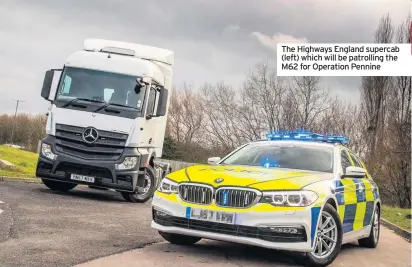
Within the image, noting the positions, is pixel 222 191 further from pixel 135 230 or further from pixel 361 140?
pixel 361 140

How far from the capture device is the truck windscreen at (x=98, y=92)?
481 inches

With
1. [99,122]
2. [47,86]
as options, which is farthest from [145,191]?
[47,86]

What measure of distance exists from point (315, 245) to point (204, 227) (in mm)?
1256

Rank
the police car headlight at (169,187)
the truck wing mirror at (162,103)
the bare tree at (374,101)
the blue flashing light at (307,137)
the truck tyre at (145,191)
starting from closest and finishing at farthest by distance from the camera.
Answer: the police car headlight at (169,187)
the blue flashing light at (307,137)
the truck wing mirror at (162,103)
the truck tyre at (145,191)
the bare tree at (374,101)

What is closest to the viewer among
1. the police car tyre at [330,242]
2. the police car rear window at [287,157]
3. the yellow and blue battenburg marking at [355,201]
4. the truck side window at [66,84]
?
the police car tyre at [330,242]

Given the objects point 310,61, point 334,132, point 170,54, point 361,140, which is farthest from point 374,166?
point 310,61

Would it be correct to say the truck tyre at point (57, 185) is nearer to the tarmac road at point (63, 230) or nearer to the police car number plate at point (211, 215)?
the tarmac road at point (63, 230)

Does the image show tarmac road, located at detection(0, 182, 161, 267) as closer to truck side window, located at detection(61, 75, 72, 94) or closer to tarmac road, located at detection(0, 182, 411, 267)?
tarmac road, located at detection(0, 182, 411, 267)

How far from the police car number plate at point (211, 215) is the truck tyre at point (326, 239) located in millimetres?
963

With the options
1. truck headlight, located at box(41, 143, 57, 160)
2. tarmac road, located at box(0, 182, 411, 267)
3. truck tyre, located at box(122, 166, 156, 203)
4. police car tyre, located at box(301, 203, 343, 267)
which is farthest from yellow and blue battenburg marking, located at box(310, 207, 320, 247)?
truck headlight, located at box(41, 143, 57, 160)

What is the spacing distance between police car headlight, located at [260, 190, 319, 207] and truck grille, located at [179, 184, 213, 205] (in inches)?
25.1

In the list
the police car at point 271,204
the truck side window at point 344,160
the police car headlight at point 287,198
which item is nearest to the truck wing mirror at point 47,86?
the police car at point 271,204

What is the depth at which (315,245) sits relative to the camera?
20.3 ft

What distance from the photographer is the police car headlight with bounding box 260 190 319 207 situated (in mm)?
6062
